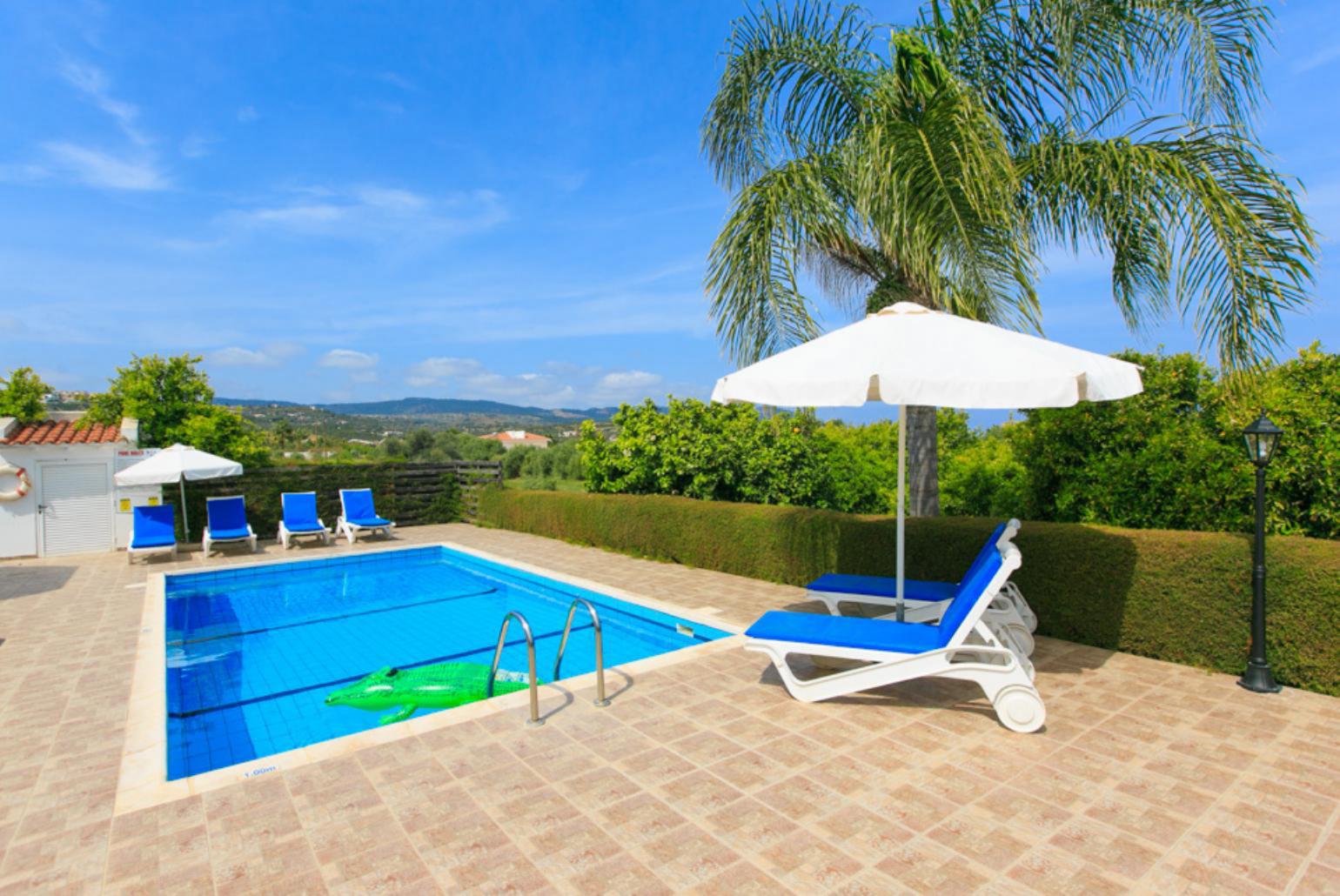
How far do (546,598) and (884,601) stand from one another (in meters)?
5.41

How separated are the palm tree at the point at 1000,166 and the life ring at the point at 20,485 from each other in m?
13.0

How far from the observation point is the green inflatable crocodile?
5965 mm

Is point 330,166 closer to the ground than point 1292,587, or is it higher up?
higher up

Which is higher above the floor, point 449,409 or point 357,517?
point 449,409

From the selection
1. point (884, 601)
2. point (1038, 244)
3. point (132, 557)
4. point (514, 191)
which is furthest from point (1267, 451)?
point (514, 191)

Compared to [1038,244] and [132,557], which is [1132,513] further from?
[132,557]

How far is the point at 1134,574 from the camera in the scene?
17.9 ft

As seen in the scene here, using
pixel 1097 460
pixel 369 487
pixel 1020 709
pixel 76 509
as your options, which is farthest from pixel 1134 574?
pixel 76 509

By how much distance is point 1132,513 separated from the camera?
6.67 metres

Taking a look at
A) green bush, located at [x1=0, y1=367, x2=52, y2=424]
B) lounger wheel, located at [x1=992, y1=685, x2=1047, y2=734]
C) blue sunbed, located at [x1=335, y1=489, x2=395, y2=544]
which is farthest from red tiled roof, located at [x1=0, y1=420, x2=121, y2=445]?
lounger wheel, located at [x1=992, y1=685, x2=1047, y2=734]

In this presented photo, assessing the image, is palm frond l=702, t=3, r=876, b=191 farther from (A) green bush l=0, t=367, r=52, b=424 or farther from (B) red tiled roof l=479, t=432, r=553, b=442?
(B) red tiled roof l=479, t=432, r=553, b=442

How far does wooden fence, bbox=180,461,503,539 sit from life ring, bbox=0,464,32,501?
6.97ft

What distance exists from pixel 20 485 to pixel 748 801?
14722mm

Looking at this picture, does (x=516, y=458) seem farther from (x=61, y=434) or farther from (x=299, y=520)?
(x=61, y=434)
